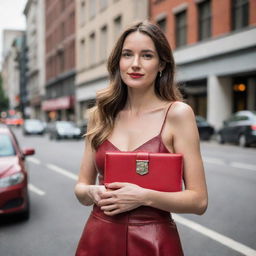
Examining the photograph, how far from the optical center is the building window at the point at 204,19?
23.5 m

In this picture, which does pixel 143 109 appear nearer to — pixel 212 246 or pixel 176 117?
pixel 176 117

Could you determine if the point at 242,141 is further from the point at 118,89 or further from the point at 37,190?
the point at 118,89

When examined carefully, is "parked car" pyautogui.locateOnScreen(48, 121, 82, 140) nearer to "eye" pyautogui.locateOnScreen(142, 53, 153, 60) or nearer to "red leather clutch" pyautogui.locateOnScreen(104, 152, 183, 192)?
"eye" pyautogui.locateOnScreen(142, 53, 153, 60)

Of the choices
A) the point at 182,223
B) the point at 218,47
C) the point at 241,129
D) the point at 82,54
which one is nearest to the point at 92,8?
the point at 82,54

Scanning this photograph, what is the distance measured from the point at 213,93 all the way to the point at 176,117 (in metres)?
22.2

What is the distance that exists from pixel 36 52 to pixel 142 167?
74985 mm

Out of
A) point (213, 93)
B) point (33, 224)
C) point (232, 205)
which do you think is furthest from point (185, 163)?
point (213, 93)

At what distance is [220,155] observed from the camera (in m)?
14.2

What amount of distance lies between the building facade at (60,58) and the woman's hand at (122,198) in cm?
4522

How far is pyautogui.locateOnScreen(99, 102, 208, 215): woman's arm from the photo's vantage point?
1.82 m

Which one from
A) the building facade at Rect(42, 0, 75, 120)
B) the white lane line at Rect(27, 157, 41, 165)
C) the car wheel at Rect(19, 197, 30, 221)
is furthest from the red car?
the building facade at Rect(42, 0, 75, 120)

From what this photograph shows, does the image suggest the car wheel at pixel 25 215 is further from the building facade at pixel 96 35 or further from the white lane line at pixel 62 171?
the building facade at pixel 96 35

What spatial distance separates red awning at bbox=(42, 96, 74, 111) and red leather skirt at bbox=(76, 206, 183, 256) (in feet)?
150

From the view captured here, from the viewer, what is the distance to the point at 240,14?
69.6ft
